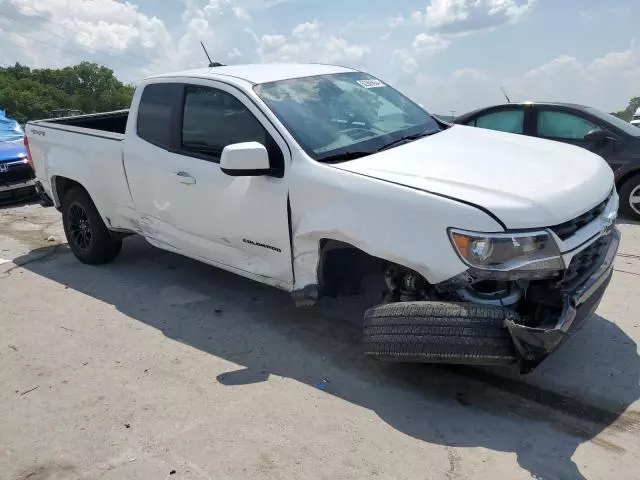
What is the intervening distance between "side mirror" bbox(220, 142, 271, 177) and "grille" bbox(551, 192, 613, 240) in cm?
178

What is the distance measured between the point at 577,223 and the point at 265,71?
2629 millimetres

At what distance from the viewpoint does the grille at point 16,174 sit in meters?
9.19

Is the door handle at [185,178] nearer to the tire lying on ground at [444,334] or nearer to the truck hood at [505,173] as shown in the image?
the truck hood at [505,173]

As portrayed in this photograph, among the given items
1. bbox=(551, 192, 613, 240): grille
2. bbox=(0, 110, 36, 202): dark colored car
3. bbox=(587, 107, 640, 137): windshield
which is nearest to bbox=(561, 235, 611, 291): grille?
bbox=(551, 192, 613, 240): grille

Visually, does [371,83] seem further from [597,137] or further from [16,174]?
[16,174]

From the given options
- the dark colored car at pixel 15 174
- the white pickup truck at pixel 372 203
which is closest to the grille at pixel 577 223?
the white pickup truck at pixel 372 203

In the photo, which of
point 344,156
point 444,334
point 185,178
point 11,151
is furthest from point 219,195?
point 11,151

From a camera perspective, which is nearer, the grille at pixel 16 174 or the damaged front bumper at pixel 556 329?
the damaged front bumper at pixel 556 329

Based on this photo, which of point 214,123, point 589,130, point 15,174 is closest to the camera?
point 214,123

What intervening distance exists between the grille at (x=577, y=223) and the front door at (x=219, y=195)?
1.66 m

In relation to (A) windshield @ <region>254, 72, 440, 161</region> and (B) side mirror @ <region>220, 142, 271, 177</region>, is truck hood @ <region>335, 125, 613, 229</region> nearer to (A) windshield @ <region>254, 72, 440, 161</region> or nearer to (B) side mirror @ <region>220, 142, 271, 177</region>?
(A) windshield @ <region>254, 72, 440, 161</region>

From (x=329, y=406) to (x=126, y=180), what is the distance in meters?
2.86

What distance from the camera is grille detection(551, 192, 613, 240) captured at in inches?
120

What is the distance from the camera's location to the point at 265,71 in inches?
182
